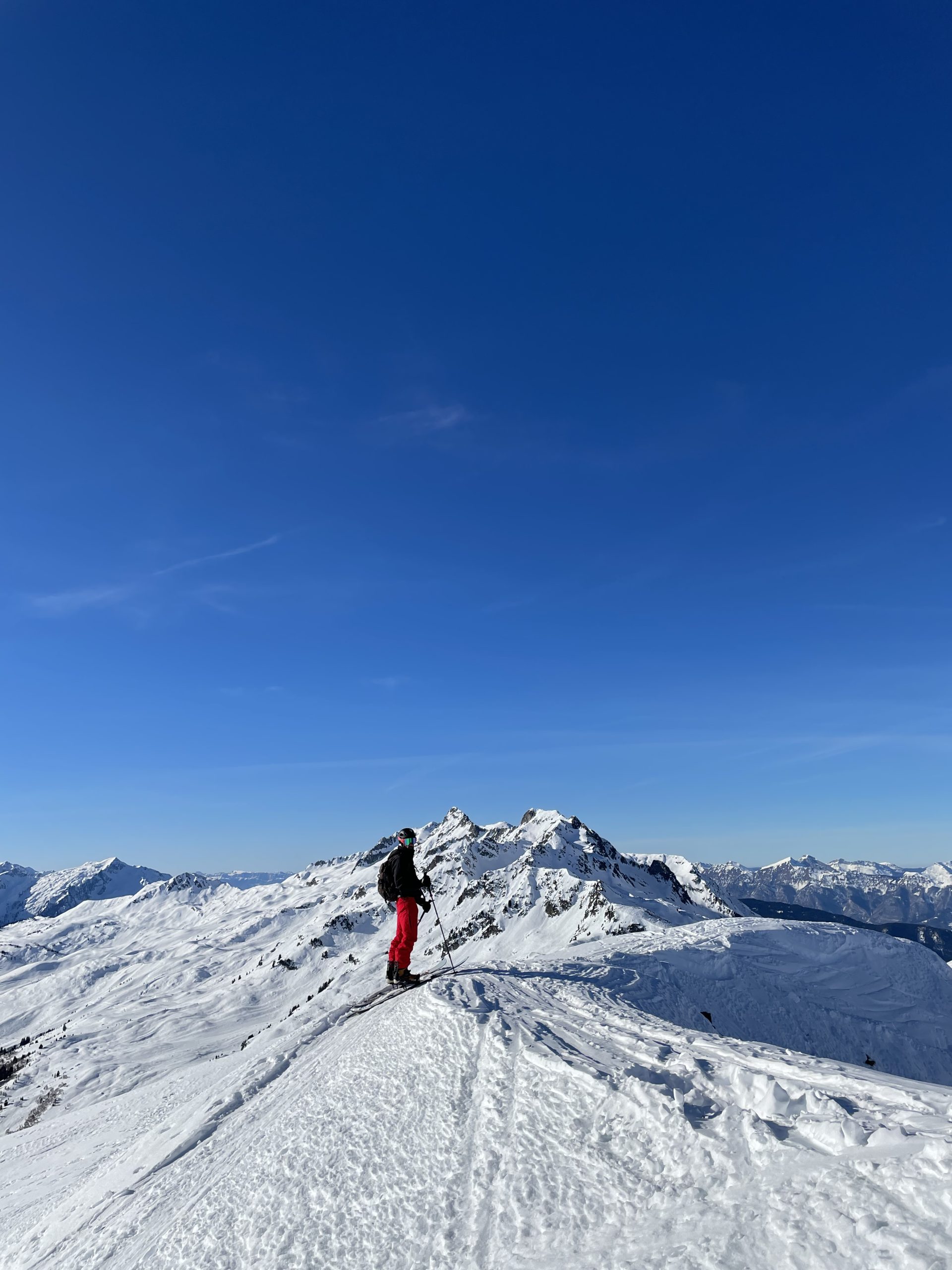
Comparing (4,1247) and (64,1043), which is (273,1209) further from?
(64,1043)

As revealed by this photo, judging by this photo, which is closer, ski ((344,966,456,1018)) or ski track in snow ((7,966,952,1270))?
ski track in snow ((7,966,952,1270))

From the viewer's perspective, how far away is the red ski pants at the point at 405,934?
14461 millimetres

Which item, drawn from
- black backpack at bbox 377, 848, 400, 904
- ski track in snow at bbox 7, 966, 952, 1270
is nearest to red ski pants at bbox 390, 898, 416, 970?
black backpack at bbox 377, 848, 400, 904

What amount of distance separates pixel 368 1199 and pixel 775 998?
46.1 ft

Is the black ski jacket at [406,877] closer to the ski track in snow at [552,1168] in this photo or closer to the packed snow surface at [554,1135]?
the packed snow surface at [554,1135]

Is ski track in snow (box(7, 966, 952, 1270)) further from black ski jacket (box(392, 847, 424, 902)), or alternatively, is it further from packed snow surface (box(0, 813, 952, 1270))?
black ski jacket (box(392, 847, 424, 902))

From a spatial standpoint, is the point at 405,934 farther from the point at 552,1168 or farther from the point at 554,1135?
the point at 552,1168

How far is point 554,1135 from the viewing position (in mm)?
6473

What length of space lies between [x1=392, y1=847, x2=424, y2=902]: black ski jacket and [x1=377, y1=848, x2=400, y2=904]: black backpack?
25mm

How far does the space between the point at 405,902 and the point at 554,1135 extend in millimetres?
8529

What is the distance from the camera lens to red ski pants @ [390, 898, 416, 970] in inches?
569

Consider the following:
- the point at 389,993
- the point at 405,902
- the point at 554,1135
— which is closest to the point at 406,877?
the point at 405,902

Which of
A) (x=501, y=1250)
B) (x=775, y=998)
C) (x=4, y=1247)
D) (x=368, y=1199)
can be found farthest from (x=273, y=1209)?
(x=775, y=998)

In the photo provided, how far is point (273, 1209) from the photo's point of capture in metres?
6.36
